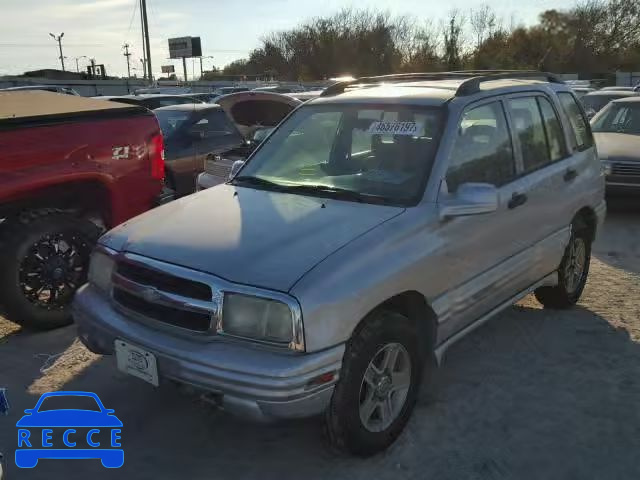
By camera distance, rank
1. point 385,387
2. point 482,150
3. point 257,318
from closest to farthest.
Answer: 1. point 257,318
2. point 385,387
3. point 482,150

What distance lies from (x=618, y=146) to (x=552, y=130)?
5.04 metres

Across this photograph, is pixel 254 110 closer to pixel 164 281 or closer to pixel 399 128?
pixel 399 128

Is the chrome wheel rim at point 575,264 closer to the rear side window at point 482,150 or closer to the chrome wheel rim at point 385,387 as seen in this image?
the rear side window at point 482,150

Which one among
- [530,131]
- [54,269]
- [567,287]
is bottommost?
[567,287]

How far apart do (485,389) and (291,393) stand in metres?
1.69

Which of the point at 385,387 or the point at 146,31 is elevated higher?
the point at 146,31

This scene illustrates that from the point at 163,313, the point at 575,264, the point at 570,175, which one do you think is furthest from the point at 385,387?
the point at 575,264

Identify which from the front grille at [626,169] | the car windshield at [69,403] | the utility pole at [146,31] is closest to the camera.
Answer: the car windshield at [69,403]

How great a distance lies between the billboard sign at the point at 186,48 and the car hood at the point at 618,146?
4808cm

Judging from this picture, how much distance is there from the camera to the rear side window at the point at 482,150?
11.7ft

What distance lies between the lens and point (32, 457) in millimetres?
3055

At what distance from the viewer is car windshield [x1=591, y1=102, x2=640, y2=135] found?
9.66 meters

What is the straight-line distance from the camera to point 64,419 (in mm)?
3008

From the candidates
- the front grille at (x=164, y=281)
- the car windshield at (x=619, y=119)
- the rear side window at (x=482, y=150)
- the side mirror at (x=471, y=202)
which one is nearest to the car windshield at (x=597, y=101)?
the car windshield at (x=619, y=119)
